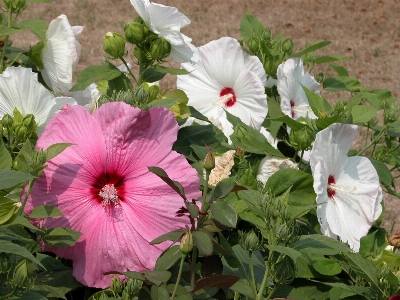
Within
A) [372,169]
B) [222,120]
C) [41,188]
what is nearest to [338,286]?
[372,169]

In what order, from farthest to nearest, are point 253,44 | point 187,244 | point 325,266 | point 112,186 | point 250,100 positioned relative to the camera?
point 253,44
point 250,100
point 325,266
point 112,186
point 187,244

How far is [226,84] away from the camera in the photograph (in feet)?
5.20

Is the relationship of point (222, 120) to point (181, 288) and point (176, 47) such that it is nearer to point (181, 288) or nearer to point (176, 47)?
point (176, 47)

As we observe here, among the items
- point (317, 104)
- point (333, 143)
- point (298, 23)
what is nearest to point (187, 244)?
point (333, 143)

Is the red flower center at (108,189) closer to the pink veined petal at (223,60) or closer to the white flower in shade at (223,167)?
the white flower in shade at (223,167)

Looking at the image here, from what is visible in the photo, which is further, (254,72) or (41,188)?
(254,72)

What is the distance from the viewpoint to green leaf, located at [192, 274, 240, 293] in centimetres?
81

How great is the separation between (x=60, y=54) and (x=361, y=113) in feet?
1.93

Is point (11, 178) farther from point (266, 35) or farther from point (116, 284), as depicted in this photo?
point (266, 35)

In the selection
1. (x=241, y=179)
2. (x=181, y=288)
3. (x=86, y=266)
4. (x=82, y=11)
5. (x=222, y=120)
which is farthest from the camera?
(x=82, y=11)

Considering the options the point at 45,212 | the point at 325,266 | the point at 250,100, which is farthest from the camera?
the point at 250,100

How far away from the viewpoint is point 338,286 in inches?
41.1

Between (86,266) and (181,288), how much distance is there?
16 centimetres

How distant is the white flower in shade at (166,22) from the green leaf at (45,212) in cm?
42
